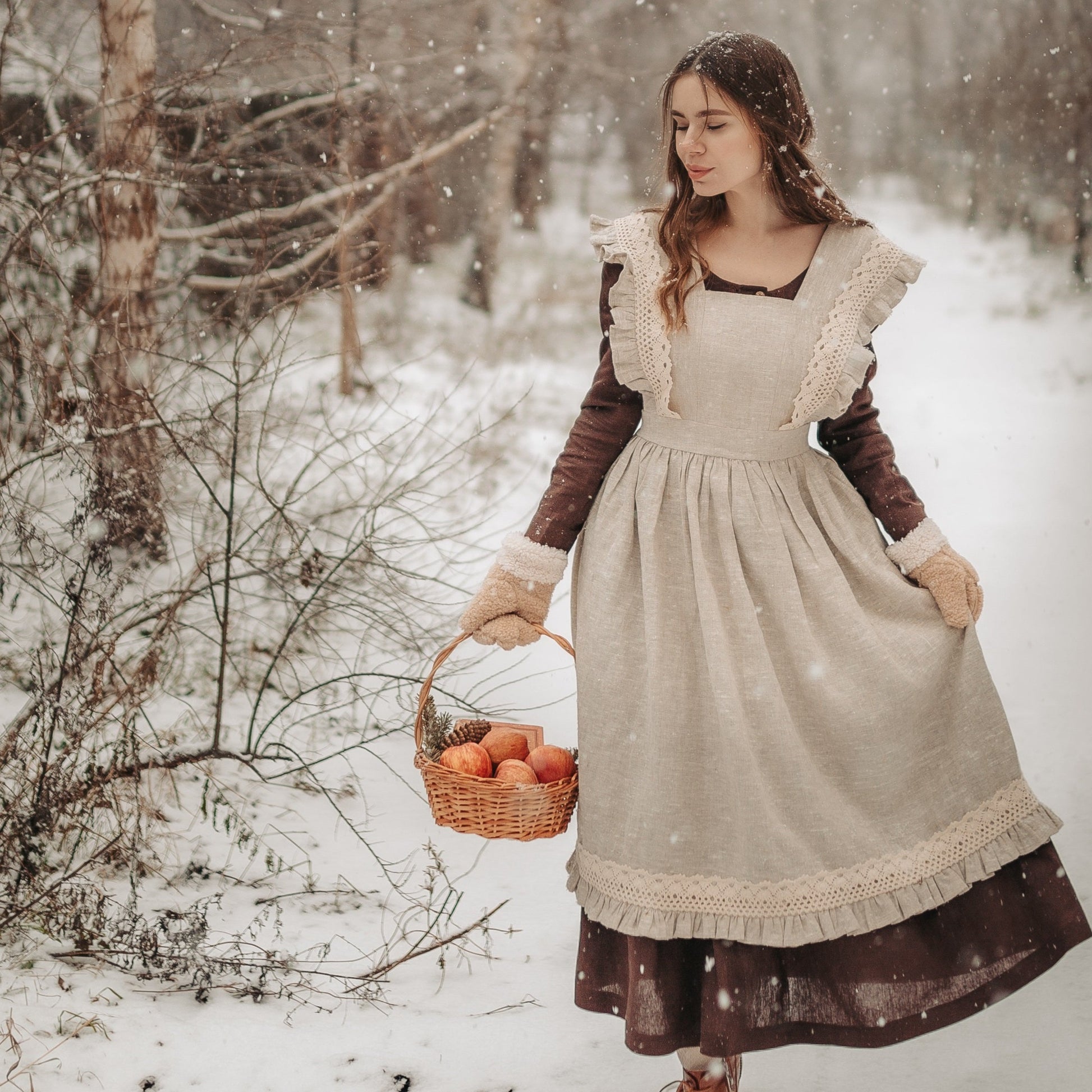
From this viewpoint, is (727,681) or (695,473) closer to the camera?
(727,681)

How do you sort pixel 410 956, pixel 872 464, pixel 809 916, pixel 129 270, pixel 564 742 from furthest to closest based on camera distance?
pixel 564 742, pixel 129 270, pixel 410 956, pixel 872 464, pixel 809 916

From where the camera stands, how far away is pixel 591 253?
224 inches

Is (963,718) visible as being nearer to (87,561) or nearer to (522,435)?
(87,561)

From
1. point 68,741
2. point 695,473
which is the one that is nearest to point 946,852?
point 695,473

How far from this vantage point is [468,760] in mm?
1629

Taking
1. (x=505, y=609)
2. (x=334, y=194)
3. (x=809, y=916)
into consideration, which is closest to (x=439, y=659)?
(x=505, y=609)

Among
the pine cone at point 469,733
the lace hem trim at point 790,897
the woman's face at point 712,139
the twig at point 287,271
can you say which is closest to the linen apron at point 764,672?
the lace hem trim at point 790,897

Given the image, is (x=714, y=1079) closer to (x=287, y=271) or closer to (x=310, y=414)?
(x=287, y=271)

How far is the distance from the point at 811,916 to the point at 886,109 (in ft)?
15.5

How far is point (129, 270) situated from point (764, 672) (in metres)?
2.20

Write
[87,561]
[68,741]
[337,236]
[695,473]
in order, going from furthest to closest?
1. [337,236]
2. [68,741]
3. [87,561]
4. [695,473]

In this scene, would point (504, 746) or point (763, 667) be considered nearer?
point (763, 667)

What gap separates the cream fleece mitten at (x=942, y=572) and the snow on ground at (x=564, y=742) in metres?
0.86

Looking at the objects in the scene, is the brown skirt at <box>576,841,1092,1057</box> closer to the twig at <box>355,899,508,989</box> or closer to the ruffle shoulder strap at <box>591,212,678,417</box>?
the twig at <box>355,899,508,989</box>
